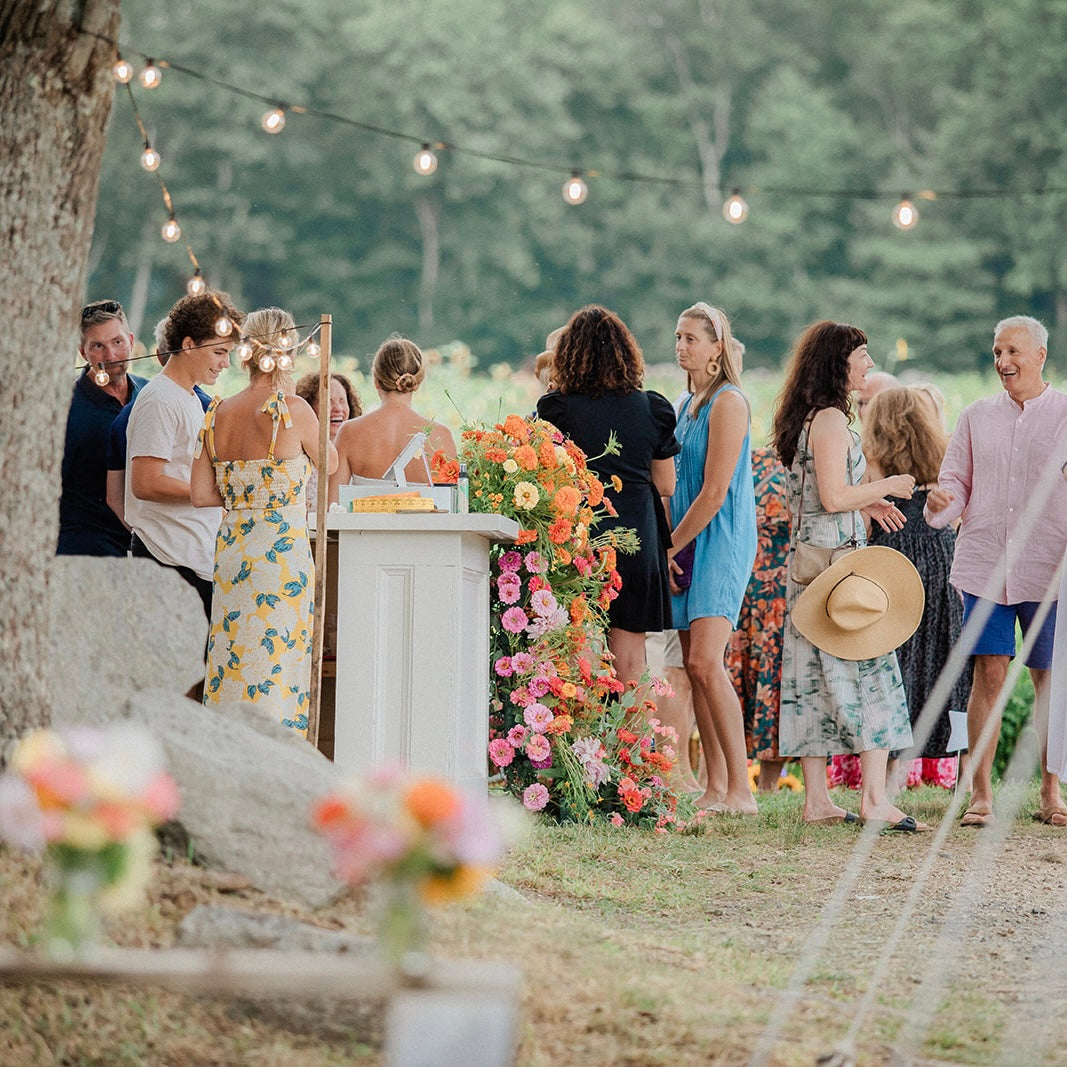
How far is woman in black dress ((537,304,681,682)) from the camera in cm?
552

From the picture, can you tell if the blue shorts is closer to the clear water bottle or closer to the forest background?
the clear water bottle

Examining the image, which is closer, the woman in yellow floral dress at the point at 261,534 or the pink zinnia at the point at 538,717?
the woman in yellow floral dress at the point at 261,534

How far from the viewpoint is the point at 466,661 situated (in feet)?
15.9

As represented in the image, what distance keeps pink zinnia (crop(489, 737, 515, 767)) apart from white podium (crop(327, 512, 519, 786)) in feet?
0.95

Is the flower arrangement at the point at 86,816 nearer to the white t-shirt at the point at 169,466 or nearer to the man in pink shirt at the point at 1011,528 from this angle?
the white t-shirt at the point at 169,466

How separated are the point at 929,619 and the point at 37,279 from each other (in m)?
4.35

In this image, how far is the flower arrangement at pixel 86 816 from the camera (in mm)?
1885

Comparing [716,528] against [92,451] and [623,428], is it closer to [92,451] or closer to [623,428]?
[623,428]

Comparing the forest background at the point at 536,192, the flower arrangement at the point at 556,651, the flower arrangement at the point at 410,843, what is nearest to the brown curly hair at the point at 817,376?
the flower arrangement at the point at 556,651

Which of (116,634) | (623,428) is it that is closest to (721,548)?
(623,428)

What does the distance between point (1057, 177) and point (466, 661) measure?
18475 millimetres

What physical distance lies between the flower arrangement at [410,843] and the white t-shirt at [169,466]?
3.14 meters

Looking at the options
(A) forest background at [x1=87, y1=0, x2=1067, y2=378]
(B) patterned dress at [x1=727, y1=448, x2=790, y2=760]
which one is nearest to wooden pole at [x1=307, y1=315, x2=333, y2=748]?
(B) patterned dress at [x1=727, y1=448, x2=790, y2=760]

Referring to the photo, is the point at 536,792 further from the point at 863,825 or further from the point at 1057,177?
the point at 1057,177
